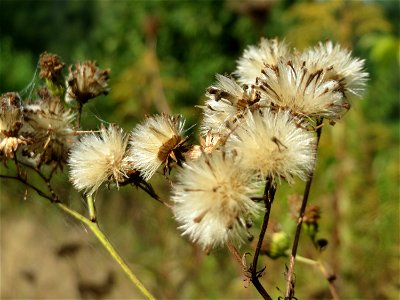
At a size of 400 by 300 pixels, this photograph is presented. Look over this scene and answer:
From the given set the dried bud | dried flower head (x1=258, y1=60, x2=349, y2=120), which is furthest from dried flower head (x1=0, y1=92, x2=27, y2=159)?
the dried bud

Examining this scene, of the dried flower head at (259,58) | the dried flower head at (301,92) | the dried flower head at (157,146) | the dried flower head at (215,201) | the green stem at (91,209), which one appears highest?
the dried flower head at (259,58)

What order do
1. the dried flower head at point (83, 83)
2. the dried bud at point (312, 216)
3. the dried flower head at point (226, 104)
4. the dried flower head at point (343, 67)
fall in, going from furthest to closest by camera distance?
the dried bud at point (312, 216) → the dried flower head at point (83, 83) → the dried flower head at point (343, 67) → the dried flower head at point (226, 104)

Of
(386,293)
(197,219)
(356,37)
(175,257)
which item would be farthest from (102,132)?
(356,37)

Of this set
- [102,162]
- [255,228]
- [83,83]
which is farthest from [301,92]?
[255,228]

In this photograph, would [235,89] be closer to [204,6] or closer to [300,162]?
[300,162]

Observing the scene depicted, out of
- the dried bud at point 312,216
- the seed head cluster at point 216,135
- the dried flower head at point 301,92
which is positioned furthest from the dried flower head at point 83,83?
the dried bud at point 312,216

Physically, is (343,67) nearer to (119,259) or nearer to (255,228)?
(119,259)

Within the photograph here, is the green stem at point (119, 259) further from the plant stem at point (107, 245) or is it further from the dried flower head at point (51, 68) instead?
the dried flower head at point (51, 68)
